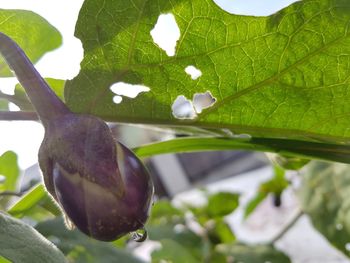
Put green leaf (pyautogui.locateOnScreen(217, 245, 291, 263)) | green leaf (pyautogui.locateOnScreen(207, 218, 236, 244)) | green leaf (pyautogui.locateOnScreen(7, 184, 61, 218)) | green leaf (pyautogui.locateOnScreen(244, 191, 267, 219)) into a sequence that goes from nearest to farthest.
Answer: green leaf (pyautogui.locateOnScreen(7, 184, 61, 218))
green leaf (pyautogui.locateOnScreen(217, 245, 291, 263))
green leaf (pyautogui.locateOnScreen(207, 218, 236, 244))
green leaf (pyautogui.locateOnScreen(244, 191, 267, 219))

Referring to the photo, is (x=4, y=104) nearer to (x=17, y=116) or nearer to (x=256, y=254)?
(x=17, y=116)

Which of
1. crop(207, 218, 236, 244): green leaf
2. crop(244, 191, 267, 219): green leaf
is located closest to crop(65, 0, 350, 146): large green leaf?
crop(207, 218, 236, 244): green leaf

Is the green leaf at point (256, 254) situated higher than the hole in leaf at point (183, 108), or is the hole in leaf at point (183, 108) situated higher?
the hole in leaf at point (183, 108)

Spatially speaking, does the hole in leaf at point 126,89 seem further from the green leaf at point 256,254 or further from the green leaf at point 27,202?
the green leaf at point 256,254

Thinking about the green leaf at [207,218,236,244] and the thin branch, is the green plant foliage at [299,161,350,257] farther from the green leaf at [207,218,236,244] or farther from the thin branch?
the thin branch

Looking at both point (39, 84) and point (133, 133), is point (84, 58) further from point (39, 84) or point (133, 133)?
point (133, 133)

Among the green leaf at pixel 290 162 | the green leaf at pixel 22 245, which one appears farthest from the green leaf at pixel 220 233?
the green leaf at pixel 22 245

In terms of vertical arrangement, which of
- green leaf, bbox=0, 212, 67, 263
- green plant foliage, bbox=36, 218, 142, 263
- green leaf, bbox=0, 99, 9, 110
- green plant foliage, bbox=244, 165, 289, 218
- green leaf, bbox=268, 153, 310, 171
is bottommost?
green plant foliage, bbox=244, 165, 289, 218

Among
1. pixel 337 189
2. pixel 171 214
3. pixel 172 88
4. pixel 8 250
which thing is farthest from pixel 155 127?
pixel 171 214
